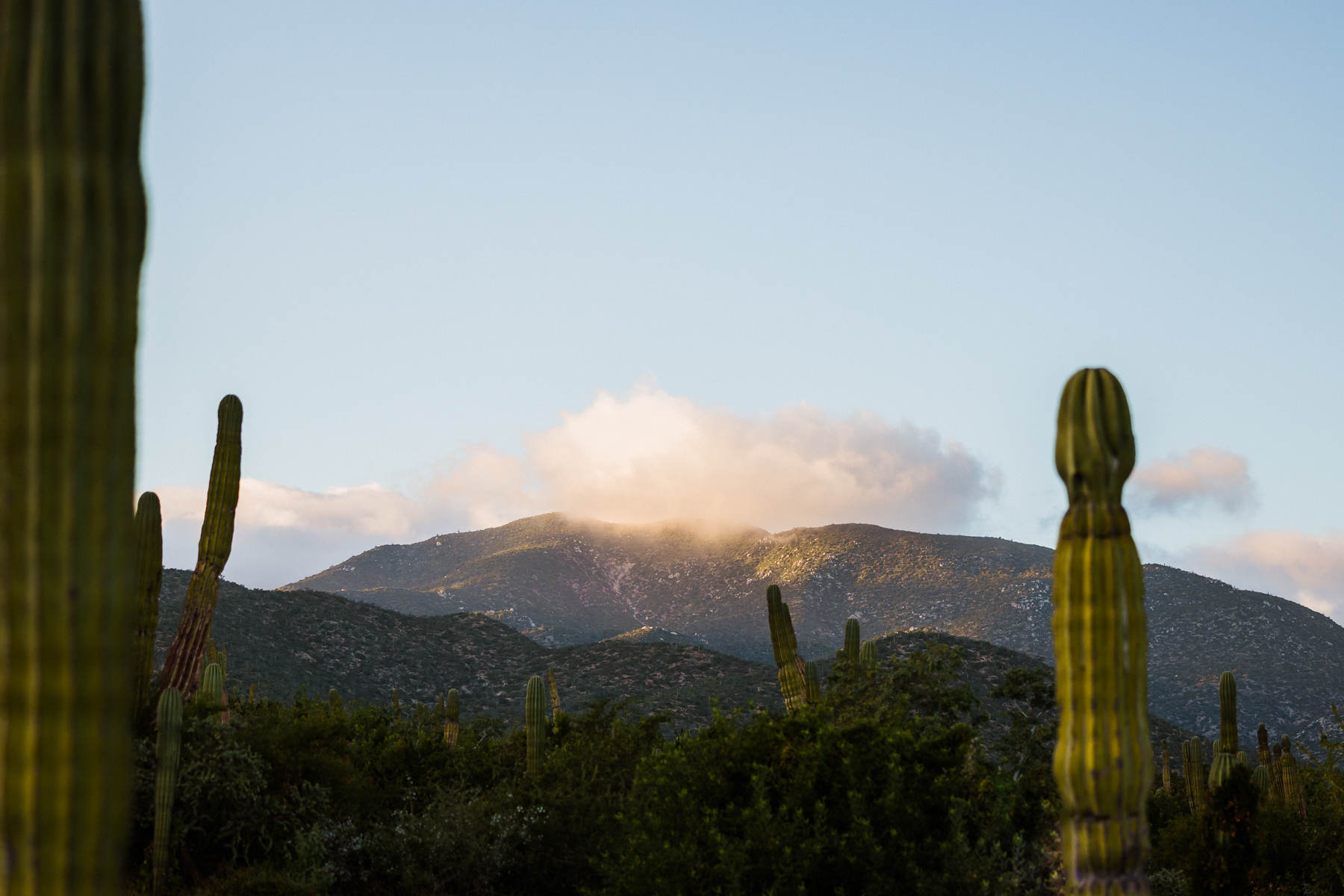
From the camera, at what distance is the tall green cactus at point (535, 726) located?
748 inches

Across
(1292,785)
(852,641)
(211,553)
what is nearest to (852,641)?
(852,641)

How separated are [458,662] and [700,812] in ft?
137

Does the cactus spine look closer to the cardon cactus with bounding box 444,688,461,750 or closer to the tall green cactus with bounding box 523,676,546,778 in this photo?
the tall green cactus with bounding box 523,676,546,778

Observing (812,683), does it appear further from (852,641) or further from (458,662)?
(458,662)

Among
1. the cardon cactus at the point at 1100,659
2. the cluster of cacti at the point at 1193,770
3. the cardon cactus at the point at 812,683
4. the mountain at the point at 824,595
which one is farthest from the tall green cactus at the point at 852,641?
the mountain at the point at 824,595

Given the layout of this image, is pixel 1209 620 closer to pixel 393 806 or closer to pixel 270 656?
pixel 270 656

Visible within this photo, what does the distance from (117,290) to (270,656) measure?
1773 inches

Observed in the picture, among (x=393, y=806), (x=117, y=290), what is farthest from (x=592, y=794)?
(x=117, y=290)

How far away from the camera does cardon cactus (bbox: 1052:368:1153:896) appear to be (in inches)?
231

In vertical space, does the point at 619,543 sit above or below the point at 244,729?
above

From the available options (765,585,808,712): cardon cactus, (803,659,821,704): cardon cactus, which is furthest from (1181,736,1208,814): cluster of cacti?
(765,585,808,712): cardon cactus

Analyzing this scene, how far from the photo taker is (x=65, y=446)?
3.12 m

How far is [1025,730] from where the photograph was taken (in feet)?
51.8

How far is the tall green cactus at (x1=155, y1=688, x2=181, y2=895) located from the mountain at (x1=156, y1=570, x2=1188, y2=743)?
91.0 ft
